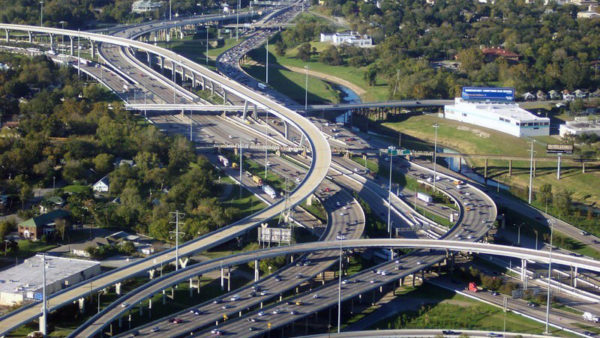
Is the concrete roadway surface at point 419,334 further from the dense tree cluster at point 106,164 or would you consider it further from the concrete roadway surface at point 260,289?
the dense tree cluster at point 106,164

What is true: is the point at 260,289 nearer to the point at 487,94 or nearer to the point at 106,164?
the point at 106,164

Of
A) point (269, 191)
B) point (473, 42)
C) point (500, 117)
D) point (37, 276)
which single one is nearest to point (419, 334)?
point (37, 276)

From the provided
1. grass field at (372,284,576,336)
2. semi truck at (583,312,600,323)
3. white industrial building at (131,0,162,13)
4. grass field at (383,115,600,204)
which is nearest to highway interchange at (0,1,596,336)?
grass field at (372,284,576,336)

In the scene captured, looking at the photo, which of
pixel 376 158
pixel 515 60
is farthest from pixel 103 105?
pixel 515 60

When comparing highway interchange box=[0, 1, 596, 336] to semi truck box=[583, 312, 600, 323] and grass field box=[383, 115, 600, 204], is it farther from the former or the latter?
grass field box=[383, 115, 600, 204]

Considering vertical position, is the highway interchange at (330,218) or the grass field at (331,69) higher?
the grass field at (331,69)

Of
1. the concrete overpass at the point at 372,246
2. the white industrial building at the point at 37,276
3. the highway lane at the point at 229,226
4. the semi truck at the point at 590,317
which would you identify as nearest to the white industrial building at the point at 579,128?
the highway lane at the point at 229,226
